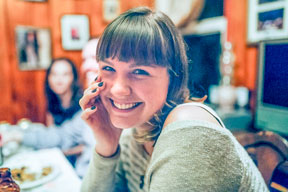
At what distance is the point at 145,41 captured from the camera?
1.94 feet

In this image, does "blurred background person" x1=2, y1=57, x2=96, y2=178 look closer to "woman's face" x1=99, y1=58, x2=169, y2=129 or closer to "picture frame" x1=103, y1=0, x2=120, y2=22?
"woman's face" x1=99, y1=58, x2=169, y2=129

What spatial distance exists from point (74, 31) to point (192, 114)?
2.53 meters

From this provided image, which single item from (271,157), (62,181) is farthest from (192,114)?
(62,181)

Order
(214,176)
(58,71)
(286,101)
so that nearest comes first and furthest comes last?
(214,176)
(286,101)
(58,71)

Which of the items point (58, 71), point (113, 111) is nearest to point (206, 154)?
point (113, 111)

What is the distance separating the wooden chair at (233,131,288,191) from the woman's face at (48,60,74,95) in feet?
5.07

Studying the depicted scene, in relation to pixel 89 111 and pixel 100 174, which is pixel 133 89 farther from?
pixel 100 174

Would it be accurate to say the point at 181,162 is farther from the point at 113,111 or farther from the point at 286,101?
the point at 286,101

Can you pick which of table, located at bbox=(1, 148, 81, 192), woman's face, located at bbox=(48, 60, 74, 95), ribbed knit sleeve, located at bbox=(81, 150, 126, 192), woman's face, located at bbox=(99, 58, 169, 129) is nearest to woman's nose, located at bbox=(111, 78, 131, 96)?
woman's face, located at bbox=(99, 58, 169, 129)

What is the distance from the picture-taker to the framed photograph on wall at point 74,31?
280cm

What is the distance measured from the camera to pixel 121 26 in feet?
2.01

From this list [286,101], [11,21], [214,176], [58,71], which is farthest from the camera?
[11,21]

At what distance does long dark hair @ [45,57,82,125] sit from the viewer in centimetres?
192

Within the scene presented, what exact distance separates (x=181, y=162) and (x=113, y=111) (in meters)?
0.27
